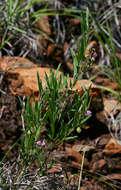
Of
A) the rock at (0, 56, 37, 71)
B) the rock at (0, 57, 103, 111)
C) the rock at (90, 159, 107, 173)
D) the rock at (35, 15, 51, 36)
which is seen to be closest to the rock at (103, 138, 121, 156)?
the rock at (90, 159, 107, 173)

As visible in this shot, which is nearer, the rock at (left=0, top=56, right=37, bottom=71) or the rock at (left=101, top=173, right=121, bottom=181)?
the rock at (left=101, top=173, right=121, bottom=181)

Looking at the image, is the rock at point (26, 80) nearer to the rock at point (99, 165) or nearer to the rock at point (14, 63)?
the rock at point (14, 63)

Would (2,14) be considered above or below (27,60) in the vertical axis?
above

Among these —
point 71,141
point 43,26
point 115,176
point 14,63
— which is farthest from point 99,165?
point 43,26

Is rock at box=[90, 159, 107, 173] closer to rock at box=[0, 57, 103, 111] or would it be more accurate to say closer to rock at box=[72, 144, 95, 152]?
rock at box=[72, 144, 95, 152]

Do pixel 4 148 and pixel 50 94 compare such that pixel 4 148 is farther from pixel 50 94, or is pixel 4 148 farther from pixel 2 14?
pixel 2 14

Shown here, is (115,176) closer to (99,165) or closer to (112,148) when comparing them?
(99,165)

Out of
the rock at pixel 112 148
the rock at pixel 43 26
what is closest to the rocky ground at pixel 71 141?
the rock at pixel 112 148

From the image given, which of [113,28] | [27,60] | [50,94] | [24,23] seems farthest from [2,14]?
[50,94]
